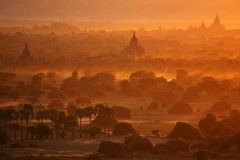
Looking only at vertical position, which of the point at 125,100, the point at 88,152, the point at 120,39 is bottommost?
the point at 88,152

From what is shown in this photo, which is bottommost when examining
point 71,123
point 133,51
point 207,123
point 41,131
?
point 41,131

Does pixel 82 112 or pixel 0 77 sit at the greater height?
pixel 0 77

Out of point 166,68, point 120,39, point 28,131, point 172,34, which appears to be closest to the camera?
point 28,131

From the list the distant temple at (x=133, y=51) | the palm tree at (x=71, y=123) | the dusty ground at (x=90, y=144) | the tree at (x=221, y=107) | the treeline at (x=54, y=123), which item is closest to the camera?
the dusty ground at (x=90, y=144)

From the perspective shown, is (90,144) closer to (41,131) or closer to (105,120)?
(41,131)

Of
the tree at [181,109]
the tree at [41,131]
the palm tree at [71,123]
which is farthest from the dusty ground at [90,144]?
the palm tree at [71,123]

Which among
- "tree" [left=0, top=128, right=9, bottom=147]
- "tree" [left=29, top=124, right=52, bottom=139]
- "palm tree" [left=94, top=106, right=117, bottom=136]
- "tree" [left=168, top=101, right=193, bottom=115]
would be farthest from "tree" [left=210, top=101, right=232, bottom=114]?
"tree" [left=0, top=128, right=9, bottom=147]

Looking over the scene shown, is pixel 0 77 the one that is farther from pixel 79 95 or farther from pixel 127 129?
pixel 127 129

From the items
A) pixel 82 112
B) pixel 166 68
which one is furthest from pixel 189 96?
pixel 166 68

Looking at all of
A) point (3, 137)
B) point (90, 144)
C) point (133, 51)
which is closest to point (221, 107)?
point (90, 144)

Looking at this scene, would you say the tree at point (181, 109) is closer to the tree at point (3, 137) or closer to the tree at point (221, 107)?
the tree at point (221, 107)

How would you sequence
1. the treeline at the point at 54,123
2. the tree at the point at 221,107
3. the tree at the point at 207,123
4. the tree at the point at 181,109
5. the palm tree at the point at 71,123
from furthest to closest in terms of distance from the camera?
the tree at the point at 181,109 → the tree at the point at 221,107 → the tree at the point at 207,123 → the palm tree at the point at 71,123 → the treeline at the point at 54,123
